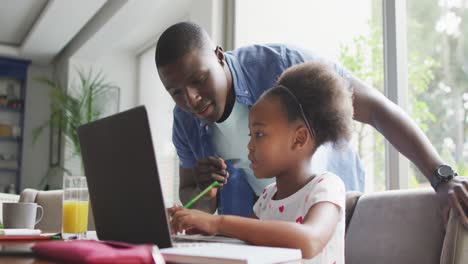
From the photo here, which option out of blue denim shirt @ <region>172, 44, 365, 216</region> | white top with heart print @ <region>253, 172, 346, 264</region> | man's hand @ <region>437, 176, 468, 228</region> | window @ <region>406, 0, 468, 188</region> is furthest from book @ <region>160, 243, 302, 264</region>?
window @ <region>406, 0, 468, 188</region>

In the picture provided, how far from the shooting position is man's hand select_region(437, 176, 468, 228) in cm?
113

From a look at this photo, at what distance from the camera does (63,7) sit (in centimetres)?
524

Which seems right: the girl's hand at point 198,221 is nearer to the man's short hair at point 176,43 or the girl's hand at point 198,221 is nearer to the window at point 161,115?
the man's short hair at point 176,43

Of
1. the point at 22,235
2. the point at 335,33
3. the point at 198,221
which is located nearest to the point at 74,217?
the point at 22,235

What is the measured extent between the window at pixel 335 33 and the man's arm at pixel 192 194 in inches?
73.0

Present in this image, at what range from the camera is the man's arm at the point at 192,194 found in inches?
60.0

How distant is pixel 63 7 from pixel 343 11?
9.01 ft

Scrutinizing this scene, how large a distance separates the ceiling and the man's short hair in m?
3.46

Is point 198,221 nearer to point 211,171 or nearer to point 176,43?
point 211,171

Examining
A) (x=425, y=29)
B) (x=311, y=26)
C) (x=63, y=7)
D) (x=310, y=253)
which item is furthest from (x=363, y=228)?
(x=63, y=7)

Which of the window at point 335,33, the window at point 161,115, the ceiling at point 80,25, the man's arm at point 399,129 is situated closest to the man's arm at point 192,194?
the man's arm at point 399,129

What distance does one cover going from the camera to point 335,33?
12.9 feet

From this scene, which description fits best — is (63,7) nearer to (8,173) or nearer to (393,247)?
(8,173)

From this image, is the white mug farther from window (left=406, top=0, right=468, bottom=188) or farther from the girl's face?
window (left=406, top=0, right=468, bottom=188)
